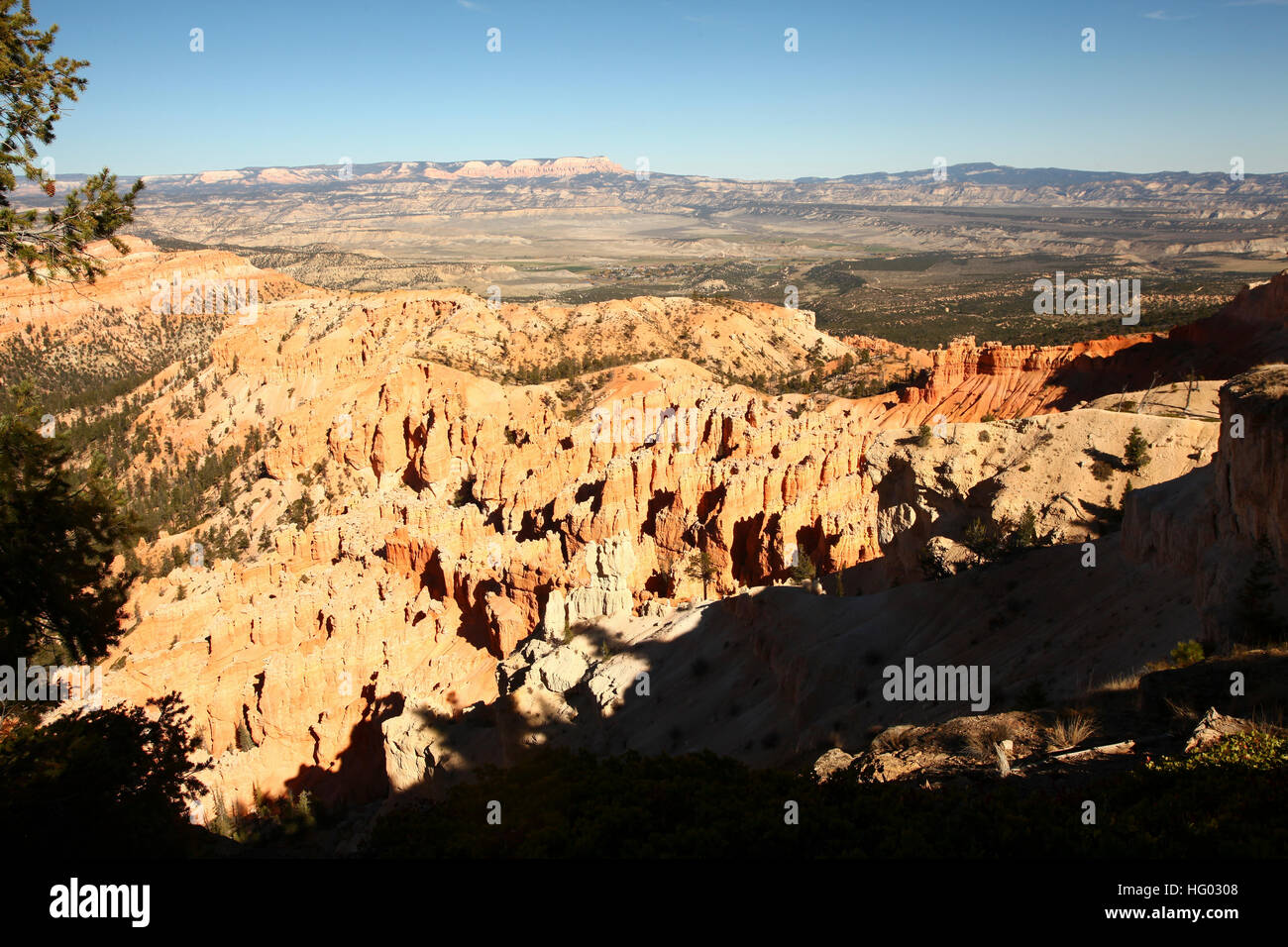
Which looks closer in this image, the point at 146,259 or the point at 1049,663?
the point at 1049,663

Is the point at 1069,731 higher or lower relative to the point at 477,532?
higher

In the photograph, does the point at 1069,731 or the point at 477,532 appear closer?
the point at 1069,731

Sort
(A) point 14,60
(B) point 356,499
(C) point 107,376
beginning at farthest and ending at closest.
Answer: (C) point 107,376
(B) point 356,499
(A) point 14,60

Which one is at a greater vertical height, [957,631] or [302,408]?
[302,408]

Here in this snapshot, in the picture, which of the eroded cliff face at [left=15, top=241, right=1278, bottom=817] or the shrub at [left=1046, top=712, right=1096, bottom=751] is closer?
the shrub at [left=1046, top=712, right=1096, bottom=751]

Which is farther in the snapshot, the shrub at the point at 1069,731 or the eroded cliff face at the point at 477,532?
the eroded cliff face at the point at 477,532
